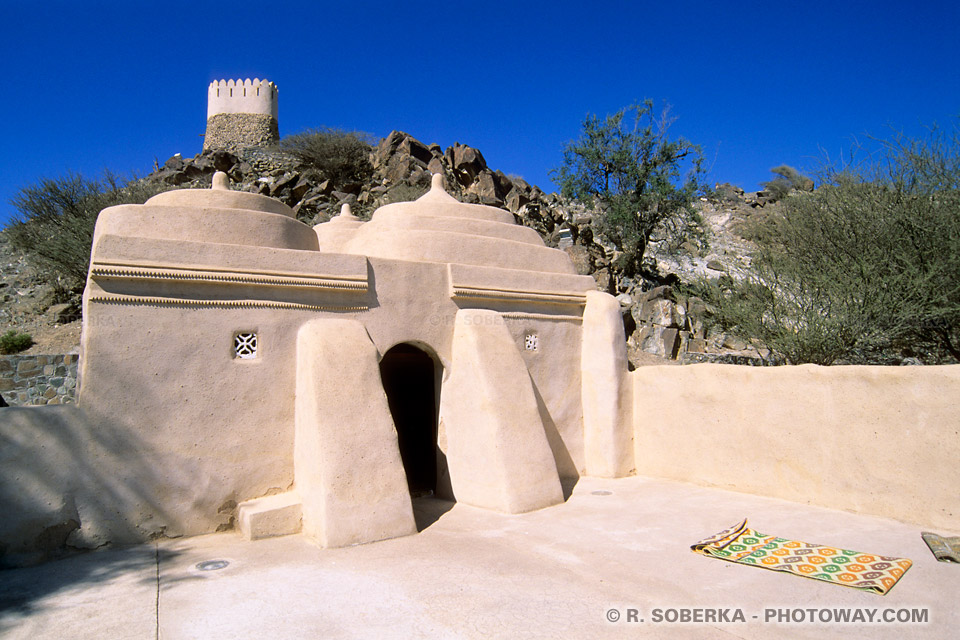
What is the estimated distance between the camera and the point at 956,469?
198 inches

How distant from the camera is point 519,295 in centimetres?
771

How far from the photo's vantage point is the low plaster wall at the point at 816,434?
518 centimetres

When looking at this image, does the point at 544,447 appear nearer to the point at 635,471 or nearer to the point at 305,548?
the point at 635,471

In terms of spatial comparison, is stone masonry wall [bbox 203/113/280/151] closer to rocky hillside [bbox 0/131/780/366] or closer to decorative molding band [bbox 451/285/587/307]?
rocky hillside [bbox 0/131/780/366]

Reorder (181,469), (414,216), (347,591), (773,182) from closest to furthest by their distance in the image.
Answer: (347,591) < (181,469) < (414,216) < (773,182)

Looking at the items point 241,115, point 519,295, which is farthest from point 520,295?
point 241,115

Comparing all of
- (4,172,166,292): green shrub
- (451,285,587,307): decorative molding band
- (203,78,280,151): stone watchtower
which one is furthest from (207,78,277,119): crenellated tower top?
(451,285,587,307): decorative molding band

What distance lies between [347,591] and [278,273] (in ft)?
10.4

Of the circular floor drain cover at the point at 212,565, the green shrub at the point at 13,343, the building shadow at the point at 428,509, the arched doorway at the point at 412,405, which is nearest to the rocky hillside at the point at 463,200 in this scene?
the green shrub at the point at 13,343

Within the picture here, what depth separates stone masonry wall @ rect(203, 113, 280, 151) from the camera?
3219cm

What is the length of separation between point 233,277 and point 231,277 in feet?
0.06

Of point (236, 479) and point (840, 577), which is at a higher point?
point (236, 479)

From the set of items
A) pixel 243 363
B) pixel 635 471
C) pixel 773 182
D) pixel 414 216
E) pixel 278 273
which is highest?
pixel 773 182

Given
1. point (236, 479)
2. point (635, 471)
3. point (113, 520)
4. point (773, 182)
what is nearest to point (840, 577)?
point (635, 471)
